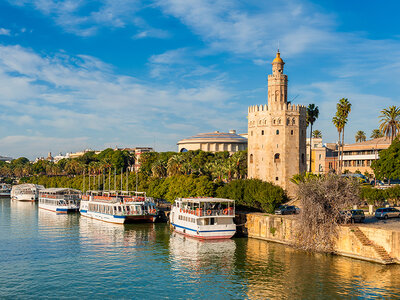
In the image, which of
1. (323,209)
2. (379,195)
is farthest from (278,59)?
(323,209)

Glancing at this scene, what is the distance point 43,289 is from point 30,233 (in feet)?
101

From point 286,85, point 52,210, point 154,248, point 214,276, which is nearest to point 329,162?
point 286,85

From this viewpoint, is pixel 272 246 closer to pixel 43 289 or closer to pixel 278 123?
pixel 43 289

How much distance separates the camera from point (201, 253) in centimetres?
4666

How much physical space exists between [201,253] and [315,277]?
47.1 feet

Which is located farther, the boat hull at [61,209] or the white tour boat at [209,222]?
the boat hull at [61,209]

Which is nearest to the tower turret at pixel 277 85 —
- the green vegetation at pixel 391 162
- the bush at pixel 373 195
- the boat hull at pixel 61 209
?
the green vegetation at pixel 391 162

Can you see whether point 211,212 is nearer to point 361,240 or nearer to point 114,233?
point 114,233

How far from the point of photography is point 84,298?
1247 inches

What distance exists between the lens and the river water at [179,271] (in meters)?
32.9

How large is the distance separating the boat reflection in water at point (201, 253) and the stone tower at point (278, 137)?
26762mm

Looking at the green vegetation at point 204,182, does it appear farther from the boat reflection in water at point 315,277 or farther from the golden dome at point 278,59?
the golden dome at point 278,59

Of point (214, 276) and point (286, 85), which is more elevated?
point (286, 85)

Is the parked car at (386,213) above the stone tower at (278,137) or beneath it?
beneath
